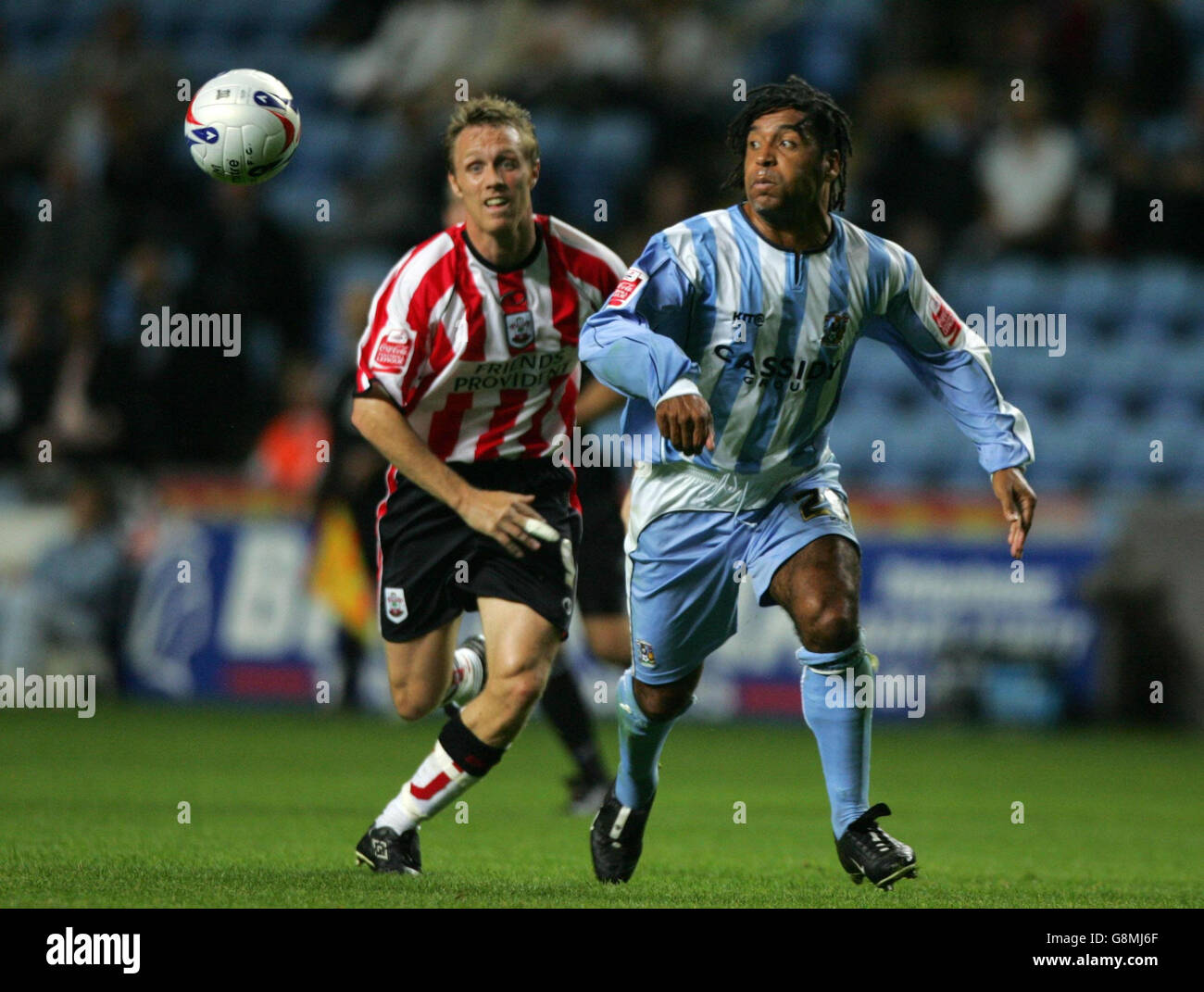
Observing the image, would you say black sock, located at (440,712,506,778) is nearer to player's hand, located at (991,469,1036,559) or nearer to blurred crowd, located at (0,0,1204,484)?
player's hand, located at (991,469,1036,559)

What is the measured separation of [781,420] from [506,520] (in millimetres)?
883

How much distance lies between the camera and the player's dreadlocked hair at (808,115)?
5762mm

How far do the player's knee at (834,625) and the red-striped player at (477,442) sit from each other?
2.98ft

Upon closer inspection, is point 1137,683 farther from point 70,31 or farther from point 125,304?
point 70,31

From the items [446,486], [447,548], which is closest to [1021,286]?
[447,548]

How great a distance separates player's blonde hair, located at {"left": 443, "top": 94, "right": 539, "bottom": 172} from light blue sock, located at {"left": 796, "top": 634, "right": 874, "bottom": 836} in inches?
70.9

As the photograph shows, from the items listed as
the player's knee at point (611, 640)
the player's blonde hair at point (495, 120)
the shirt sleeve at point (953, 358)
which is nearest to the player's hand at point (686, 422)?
the shirt sleeve at point (953, 358)

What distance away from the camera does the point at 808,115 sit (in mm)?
5734

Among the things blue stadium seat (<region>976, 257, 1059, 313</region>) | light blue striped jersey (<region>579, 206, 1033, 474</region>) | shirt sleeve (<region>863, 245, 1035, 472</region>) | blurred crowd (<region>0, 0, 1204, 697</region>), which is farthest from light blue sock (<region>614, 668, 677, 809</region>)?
blue stadium seat (<region>976, 257, 1059, 313</region>)

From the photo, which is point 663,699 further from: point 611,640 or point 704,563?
point 611,640

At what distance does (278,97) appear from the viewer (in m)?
6.83

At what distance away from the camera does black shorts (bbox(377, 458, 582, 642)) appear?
6.35 meters

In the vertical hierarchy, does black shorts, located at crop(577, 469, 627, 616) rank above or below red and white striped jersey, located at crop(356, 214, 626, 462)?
below

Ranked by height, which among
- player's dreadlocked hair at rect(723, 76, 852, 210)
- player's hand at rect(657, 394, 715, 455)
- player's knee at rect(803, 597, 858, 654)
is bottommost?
player's knee at rect(803, 597, 858, 654)
